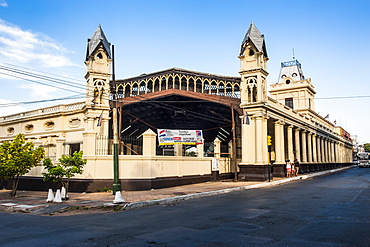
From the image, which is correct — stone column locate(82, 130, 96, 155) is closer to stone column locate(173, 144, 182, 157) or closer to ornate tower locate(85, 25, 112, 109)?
stone column locate(173, 144, 182, 157)

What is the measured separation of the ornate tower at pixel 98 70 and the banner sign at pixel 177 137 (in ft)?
32.0

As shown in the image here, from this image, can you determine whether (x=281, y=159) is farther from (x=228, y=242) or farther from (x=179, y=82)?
(x=228, y=242)

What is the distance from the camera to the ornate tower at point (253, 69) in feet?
90.2

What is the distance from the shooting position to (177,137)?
73.6 feet

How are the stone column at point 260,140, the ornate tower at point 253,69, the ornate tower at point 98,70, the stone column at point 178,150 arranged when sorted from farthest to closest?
1. the ornate tower at point 98,70
2. the ornate tower at point 253,69
3. the stone column at point 260,140
4. the stone column at point 178,150

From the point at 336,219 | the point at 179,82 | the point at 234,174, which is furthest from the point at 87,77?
the point at 336,219

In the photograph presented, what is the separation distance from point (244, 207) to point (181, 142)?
11.4 meters

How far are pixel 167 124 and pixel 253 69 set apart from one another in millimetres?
19735

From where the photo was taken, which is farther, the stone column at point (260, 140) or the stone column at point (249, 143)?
the stone column at point (249, 143)

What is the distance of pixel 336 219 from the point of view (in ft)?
28.6

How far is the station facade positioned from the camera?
1841 centimetres

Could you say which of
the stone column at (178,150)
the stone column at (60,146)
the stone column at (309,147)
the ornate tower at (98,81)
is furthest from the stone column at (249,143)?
the stone column at (309,147)

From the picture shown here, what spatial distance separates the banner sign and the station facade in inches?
25.1

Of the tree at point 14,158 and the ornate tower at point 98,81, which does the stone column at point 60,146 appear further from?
the ornate tower at point 98,81
